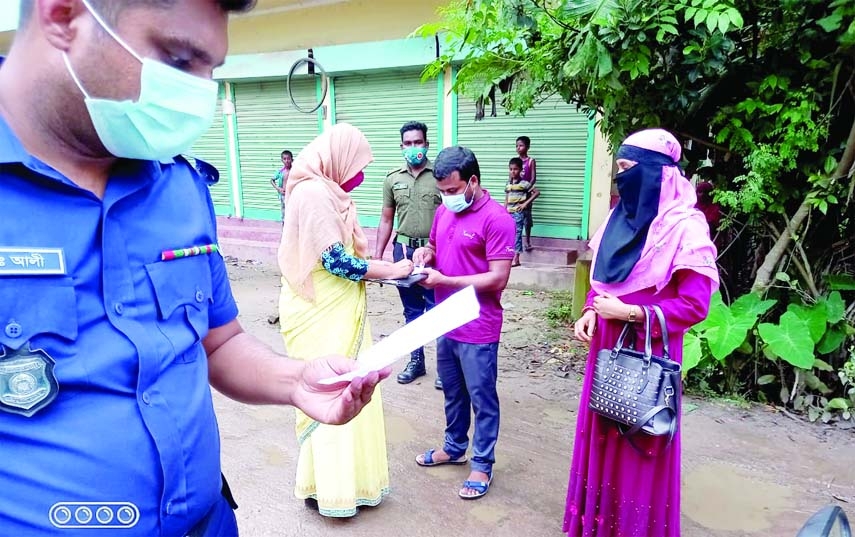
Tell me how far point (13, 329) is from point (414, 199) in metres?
3.90

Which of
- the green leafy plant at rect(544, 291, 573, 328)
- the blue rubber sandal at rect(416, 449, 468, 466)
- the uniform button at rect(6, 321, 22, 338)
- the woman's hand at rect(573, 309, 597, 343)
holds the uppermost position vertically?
the uniform button at rect(6, 321, 22, 338)

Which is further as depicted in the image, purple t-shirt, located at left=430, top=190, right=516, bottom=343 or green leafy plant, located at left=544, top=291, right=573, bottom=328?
green leafy plant, located at left=544, top=291, right=573, bottom=328

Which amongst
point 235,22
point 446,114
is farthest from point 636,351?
point 235,22

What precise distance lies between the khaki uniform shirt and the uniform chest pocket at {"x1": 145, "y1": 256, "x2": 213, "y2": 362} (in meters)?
3.47

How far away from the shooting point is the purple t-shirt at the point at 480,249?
2910mm

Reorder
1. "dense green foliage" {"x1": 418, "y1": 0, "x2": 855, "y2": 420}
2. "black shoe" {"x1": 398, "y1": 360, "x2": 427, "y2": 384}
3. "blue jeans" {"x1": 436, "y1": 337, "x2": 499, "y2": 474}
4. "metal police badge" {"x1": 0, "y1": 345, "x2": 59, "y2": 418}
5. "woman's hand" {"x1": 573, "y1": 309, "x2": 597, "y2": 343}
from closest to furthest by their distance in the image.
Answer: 1. "metal police badge" {"x1": 0, "y1": 345, "x2": 59, "y2": 418}
2. "woman's hand" {"x1": 573, "y1": 309, "x2": 597, "y2": 343}
3. "blue jeans" {"x1": 436, "y1": 337, "x2": 499, "y2": 474}
4. "dense green foliage" {"x1": 418, "y1": 0, "x2": 855, "y2": 420}
5. "black shoe" {"x1": 398, "y1": 360, "x2": 427, "y2": 384}

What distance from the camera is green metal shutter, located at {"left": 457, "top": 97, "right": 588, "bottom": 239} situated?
7.02 m

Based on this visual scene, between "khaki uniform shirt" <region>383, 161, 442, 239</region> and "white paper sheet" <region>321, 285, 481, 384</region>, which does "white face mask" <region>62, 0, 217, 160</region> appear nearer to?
"white paper sheet" <region>321, 285, 481, 384</region>

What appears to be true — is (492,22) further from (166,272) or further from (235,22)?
(235,22)

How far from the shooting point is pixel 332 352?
2.76 meters

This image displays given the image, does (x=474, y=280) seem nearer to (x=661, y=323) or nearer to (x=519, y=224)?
(x=661, y=323)

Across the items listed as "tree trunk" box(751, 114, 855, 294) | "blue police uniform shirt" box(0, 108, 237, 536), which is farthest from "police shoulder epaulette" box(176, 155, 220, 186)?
"tree trunk" box(751, 114, 855, 294)

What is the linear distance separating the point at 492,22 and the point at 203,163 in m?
3.30

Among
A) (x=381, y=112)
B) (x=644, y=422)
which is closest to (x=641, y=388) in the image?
(x=644, y=422)
